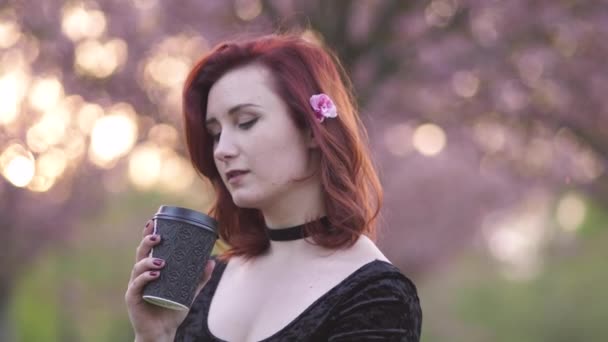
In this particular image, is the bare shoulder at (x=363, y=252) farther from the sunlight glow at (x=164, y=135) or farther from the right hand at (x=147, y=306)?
the sunlight glow at (x=164, y=135)

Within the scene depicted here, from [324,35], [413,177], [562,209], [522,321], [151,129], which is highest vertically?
[324,35]

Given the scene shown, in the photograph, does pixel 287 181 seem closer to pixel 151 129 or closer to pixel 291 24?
pixel 291 24

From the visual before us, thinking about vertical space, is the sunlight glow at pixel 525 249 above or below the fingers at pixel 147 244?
below

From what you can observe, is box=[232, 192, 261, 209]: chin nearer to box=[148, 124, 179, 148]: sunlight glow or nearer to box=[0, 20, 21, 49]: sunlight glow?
box=[148, 124, 179, 148]: sunlight glow

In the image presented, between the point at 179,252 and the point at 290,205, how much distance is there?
342 mm

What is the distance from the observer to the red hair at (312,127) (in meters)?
2.66

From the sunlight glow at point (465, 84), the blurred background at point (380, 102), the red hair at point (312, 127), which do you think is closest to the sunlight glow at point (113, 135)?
the blurred background at point (380, 102)

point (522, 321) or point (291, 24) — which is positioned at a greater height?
point (291, 24)

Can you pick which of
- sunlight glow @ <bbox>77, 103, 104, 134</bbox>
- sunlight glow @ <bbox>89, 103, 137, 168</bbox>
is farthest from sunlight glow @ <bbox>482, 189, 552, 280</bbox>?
sunlight glow @ <bbox>77, 103, 104, 134</bbox>

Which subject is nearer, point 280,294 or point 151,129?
point 280,294

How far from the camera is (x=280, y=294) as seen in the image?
2.65m

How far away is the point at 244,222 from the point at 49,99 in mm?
7248

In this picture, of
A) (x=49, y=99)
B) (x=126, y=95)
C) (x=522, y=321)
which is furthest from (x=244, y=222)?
(x=522, y=321)

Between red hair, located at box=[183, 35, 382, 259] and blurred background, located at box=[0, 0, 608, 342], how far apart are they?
43 cm
